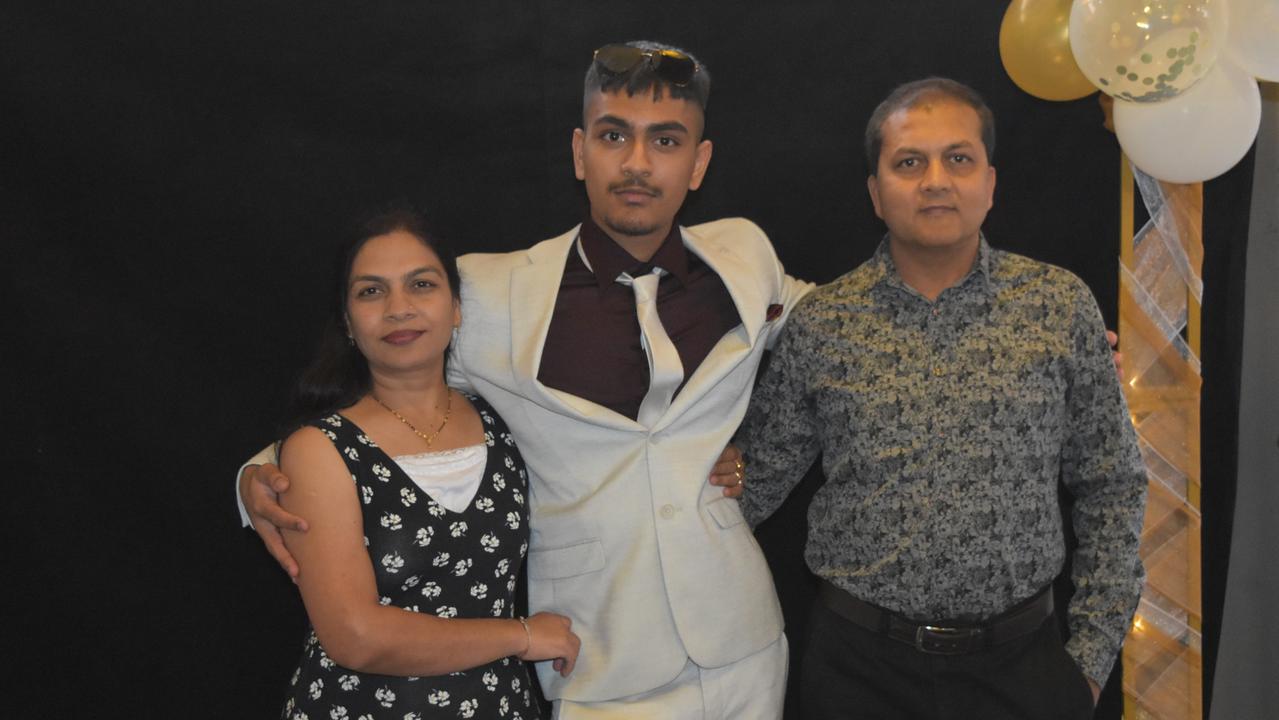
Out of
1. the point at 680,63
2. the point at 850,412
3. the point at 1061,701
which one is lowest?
the point at 1061,701

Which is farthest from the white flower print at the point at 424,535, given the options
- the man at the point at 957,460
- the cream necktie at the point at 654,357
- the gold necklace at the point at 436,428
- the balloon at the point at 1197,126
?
the balloon at the point at 1197,126

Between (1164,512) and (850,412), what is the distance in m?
1.17

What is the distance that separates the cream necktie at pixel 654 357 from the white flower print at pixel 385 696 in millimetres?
636

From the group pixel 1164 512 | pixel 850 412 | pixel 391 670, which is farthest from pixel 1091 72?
pixel 391 670

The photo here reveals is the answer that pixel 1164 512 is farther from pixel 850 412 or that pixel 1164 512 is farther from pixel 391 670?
pixel 391 670

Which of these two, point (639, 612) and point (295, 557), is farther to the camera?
point (639, 612)

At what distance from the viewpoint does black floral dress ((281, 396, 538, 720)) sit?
177 centimetres

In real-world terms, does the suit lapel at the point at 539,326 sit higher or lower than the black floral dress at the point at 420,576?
higher

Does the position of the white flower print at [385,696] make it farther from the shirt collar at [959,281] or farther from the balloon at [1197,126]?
the balloon at [1197,126]

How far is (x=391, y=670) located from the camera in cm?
175

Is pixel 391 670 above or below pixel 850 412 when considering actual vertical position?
below

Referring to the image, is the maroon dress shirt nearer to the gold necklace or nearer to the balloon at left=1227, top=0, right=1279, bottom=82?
the gold necklace

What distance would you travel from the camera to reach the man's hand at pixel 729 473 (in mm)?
2080

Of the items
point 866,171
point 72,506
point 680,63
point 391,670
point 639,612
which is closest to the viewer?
point 391,670
